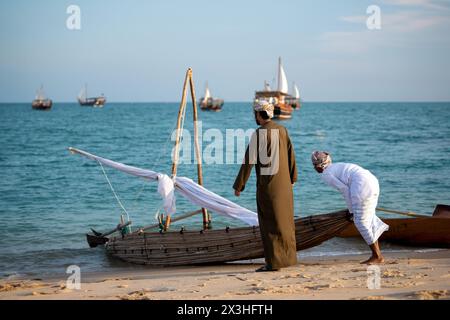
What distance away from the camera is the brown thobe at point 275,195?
18.4ft

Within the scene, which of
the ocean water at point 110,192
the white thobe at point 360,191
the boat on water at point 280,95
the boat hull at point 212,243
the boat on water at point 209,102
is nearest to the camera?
the white thobe at point 360,191

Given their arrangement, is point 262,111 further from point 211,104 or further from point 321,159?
point 211,104

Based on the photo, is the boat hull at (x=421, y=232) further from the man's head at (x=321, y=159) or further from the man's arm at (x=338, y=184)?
the man's head at (x=321, y=159)

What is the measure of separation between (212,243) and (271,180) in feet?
5.16

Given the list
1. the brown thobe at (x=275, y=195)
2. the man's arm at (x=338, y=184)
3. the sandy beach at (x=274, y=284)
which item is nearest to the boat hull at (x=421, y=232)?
the sandy beach at (x=274, y=284)

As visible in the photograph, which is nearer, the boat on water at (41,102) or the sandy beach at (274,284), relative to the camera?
the sandy beach at (274,284)

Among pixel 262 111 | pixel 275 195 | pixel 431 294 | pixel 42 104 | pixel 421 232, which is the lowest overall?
pixel 421 232

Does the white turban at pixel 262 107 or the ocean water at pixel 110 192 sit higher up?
the white turban at pixel 262 107

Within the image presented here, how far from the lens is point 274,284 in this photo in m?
5.20

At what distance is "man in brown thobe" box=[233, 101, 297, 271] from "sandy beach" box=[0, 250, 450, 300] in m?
0.29

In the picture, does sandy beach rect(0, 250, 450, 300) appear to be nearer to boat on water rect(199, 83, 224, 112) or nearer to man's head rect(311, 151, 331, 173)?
man's head rect(311, 151, 331, 173)

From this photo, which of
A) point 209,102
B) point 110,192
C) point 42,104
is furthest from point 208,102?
point 110,192

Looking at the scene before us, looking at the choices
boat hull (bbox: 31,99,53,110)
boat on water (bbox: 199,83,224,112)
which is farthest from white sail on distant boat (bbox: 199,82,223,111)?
boat hull (bbox: 31,99,53,110)

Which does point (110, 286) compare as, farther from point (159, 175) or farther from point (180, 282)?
Result: point (159, 175)
